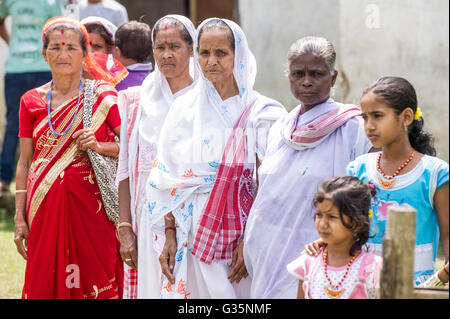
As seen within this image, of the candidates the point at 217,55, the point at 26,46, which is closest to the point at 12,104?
the point at 26,46

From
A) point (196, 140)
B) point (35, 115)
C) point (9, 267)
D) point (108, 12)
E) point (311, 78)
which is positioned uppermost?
point (108, 12)

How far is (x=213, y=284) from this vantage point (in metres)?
3.64

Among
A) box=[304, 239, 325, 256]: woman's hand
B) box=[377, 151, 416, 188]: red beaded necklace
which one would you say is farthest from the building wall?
box=[304, 239, 325, 256]: woman's hand

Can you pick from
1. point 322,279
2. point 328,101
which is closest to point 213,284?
point 322,279

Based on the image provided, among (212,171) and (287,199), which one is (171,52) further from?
(287,199)

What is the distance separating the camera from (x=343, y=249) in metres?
3.02

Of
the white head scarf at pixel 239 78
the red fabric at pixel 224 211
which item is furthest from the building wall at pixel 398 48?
the red fabric at pixel 224 211

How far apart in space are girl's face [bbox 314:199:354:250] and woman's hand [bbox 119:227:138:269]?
1408 mm

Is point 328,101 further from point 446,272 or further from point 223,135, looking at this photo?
point 446,272

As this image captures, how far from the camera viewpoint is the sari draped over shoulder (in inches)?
172

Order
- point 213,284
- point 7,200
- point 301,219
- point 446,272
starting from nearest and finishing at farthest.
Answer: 1. point 446,272
2. point 301,219
3. point 213,284
4. point 7,200

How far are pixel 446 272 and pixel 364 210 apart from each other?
391mm

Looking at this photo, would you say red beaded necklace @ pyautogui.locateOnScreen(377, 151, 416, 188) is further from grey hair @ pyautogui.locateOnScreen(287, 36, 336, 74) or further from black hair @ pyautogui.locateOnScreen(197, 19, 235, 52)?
black hair @ pyautogui.locateOnScreen(197, 19, 235, 52)

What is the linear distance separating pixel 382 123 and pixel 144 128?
1.50 m
